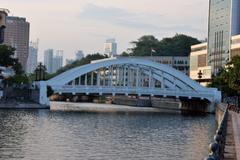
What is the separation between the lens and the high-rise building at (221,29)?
134 m

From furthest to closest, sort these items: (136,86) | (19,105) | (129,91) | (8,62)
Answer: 1. (8,62)
2. (136,86)
3. (129,91)
4. (19,105)

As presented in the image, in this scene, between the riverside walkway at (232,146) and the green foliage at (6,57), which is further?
the green foliage at (6,57)

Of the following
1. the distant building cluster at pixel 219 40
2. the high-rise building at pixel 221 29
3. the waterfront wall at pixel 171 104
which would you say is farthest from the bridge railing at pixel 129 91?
the high-rise building at pixel 221 29

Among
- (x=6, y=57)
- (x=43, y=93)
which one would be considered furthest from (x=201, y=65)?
(x=43, y=93)

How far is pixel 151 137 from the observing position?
4456cm

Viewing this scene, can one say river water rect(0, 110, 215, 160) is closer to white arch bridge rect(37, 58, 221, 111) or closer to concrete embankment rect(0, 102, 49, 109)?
concrete embankment rect(0, 102, 49, 109)

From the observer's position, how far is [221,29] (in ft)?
460

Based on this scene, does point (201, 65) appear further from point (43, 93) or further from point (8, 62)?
point (43, 93)

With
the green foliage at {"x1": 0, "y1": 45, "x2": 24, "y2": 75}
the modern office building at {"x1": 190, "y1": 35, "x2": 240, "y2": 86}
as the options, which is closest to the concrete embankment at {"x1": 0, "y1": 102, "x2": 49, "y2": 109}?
the green foliage at {"x1": 0, "y1": 45, "x2": 24, "y2": 75}

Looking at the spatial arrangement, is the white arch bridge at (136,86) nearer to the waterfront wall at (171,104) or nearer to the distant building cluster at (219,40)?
the waterfront wall at (171,104)

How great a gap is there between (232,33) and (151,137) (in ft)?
310

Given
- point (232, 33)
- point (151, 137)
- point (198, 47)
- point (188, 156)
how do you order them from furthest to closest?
1. point (198, 47)
2. point (232, 33)
3. point (151, 137)
4. point (188, 156)

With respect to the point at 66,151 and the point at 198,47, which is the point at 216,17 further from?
the point at 66,151

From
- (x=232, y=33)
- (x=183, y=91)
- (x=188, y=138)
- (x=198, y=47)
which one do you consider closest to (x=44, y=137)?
(x=188, y=138)
